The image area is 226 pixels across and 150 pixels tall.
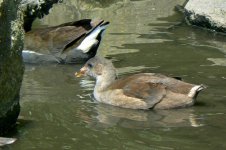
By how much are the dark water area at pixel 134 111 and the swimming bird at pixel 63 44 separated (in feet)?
0.77

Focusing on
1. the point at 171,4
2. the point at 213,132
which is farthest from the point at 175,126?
the point at 171,4

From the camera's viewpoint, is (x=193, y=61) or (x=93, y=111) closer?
(x=93, y=111)

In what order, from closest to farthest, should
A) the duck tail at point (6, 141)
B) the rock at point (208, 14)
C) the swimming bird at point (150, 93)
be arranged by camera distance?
1. the duck tail at point (6, 141)
2. the swimming bird at point (150, 93)
3. the rock at point (208, 14)

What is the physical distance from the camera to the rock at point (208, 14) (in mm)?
13977

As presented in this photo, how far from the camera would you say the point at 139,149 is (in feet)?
24.3

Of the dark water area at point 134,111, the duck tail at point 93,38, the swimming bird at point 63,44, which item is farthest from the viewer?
the duck tail at point 93,38

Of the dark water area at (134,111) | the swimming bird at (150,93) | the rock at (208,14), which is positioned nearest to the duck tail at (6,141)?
the dark water area at (134,111)

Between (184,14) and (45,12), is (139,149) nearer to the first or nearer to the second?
(45,12)

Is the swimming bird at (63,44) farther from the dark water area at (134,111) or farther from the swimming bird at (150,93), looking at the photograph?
the swimming bird at (150,93)

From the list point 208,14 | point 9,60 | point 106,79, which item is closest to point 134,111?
point 106,79

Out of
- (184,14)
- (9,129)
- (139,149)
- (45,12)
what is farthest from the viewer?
(184,14)

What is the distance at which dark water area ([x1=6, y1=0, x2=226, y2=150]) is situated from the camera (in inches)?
303

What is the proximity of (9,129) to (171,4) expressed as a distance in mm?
9678

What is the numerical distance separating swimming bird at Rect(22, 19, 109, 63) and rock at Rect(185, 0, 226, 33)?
2.85m
